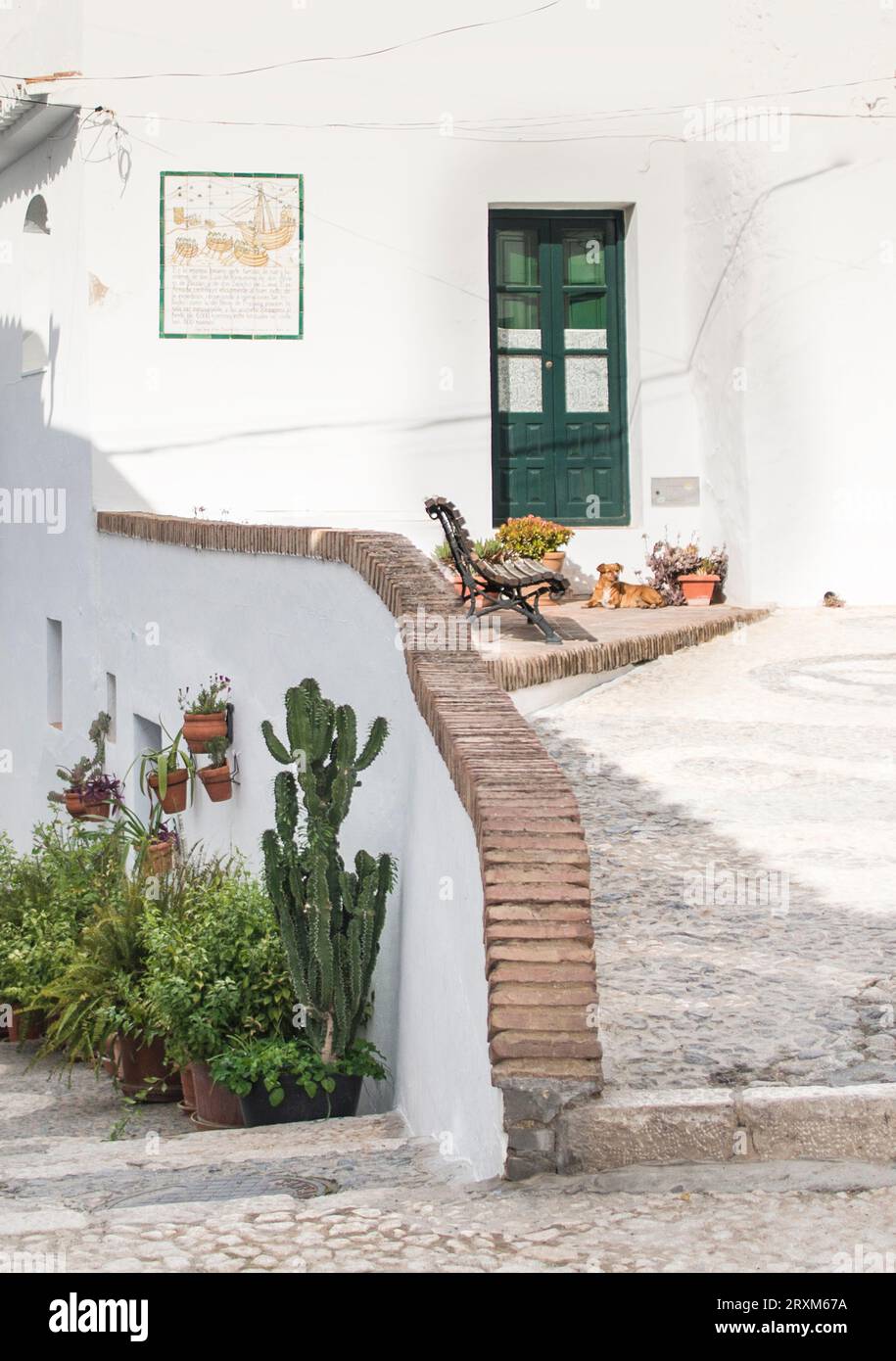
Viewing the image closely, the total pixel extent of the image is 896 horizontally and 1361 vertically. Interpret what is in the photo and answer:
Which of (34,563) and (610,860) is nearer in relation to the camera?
(610,860)

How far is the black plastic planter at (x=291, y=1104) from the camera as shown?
19.9 ft

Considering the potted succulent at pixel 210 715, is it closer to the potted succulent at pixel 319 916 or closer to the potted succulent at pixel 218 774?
the potted succulent at pixel 218 774

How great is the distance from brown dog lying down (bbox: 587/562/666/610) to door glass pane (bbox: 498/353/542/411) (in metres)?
1.81

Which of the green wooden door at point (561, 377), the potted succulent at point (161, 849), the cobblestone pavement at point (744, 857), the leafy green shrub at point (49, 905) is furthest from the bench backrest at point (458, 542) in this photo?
the green wooden door at point (561, 377)

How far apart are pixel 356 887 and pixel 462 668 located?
1.01 m

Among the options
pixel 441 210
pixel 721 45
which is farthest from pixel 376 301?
pixel 721 45

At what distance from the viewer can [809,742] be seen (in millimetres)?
8148

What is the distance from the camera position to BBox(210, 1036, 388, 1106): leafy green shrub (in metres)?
6.04

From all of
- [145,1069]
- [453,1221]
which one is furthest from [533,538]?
[453,1221]

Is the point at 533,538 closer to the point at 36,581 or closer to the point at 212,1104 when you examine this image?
the point at 36,581

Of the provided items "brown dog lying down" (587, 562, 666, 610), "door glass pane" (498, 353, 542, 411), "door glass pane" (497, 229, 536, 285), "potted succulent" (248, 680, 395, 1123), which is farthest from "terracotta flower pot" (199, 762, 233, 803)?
"door glass pane" (497, 229, 536, 285)
